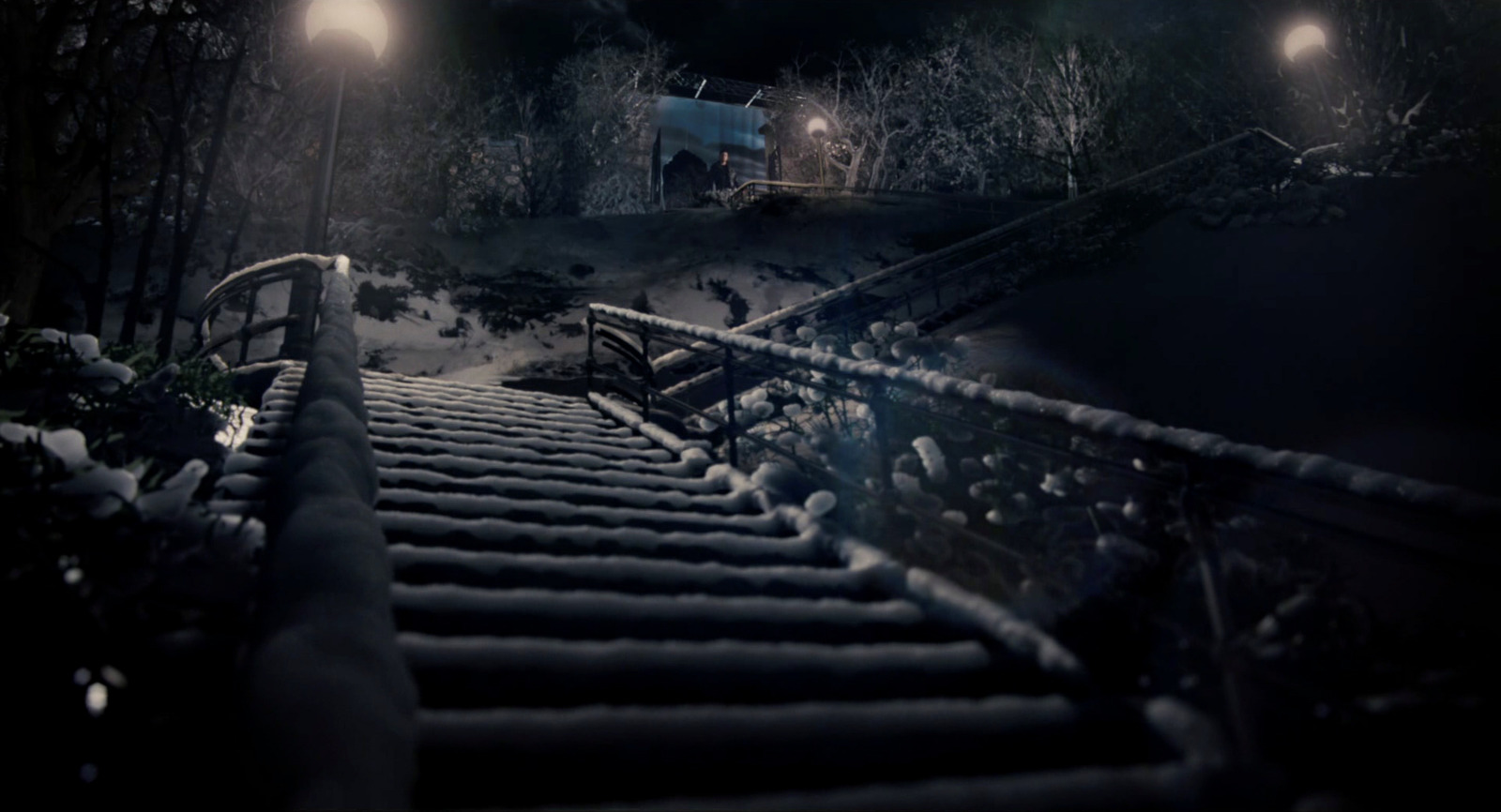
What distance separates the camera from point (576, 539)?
313cm

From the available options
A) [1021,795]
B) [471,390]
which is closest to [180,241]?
[471,390]

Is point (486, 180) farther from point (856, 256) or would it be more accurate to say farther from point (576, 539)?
point (576, 539)

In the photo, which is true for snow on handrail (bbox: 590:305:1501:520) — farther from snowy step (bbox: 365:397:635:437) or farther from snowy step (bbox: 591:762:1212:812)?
snowy step (bbox: 365:397:635:437)

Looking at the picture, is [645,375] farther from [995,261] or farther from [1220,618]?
[995,261]

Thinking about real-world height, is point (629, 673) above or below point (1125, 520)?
below

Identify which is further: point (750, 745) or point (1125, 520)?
point (1125, 520)

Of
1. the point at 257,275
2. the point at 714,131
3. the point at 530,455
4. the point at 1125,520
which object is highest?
the point at 714,131

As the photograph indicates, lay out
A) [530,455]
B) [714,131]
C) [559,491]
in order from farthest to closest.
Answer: [714,131] → [530,455] → [559,491]

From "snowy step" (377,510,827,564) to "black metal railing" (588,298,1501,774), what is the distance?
0.51 m

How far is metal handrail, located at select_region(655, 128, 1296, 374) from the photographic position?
34.4ft

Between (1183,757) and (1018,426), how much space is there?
15.2 ft

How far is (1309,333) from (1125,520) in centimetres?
601

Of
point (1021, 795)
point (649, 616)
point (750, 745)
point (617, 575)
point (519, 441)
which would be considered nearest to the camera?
point (1021, 795)

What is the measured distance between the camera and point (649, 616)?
2422 millimetres
